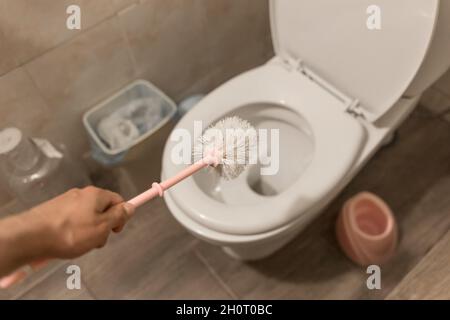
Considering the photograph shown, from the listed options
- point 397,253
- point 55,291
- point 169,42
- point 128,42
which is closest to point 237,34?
point 169,42

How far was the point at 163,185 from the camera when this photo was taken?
0.51 m

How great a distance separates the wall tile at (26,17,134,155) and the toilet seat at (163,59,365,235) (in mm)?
259

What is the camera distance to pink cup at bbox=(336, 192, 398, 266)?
1025 mm

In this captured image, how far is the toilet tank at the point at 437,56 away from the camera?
2.21 ft

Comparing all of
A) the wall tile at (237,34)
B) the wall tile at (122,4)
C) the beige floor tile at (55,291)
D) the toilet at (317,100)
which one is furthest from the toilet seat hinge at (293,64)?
the beige floor tile at (55,291)

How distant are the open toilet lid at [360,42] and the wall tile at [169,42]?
26cm

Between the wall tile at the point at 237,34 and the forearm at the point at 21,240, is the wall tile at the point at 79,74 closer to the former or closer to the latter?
the wall tile at the point at 237,34

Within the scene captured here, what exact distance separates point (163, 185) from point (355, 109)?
0.53 meters

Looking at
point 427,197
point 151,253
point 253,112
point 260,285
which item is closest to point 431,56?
point 253,112

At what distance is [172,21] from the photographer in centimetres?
103

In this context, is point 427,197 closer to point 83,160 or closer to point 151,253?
point 151,253

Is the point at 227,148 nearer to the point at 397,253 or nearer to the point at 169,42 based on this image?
the point at 169,42

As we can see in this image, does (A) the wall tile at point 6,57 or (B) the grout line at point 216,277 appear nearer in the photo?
(A) the wall tile at point 6,57

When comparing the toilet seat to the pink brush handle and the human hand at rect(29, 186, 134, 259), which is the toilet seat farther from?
the human hand at rect(29, 186, 134, 259)
